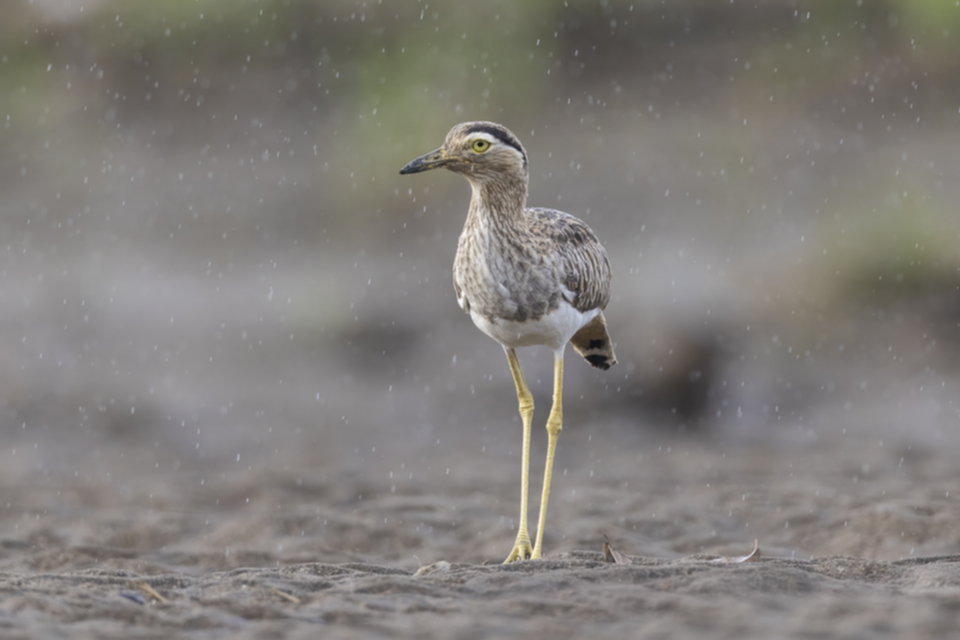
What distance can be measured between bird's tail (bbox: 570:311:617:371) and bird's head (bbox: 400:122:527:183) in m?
1.42

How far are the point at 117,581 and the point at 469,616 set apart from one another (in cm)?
160

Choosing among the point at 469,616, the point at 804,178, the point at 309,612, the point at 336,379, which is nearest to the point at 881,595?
the point at 469,616

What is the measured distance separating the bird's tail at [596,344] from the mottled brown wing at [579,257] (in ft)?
1.32

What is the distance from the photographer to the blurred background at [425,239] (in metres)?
10.3

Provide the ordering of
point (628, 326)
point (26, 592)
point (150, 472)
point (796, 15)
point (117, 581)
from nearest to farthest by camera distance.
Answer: point (26, 592), point (117, 581), point (150, 472), point (628, 326), point (796, 15)

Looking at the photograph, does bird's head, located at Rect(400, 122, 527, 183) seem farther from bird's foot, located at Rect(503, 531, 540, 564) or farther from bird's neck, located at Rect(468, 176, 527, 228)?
bird's foot, located at Rect(503, 531, 540, 564)

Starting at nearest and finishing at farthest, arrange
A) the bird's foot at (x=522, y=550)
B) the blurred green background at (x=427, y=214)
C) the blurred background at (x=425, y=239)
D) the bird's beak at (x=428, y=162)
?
1. the bird's beak at (x=428, y=162)
2. the bird's foot at (x=522, y=550)
3. the blurred background at (x=425, y=239)
4. the blurred green background at (x=427, y=214)

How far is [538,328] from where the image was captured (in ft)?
16.9

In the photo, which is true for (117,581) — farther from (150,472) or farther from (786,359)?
(786,359)

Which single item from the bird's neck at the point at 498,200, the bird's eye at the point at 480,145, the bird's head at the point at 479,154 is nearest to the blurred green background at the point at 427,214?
the bird's neck at the point at 498,200

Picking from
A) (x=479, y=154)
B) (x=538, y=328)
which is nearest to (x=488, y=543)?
(x=538, y=328)

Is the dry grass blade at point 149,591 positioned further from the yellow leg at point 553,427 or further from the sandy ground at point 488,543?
the yellow leg at point 553,427

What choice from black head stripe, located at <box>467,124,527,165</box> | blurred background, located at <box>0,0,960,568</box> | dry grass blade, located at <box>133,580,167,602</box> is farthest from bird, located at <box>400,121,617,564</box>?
blurred background, located at <box>0,0,960,568</box>

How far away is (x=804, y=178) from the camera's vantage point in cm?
1299
